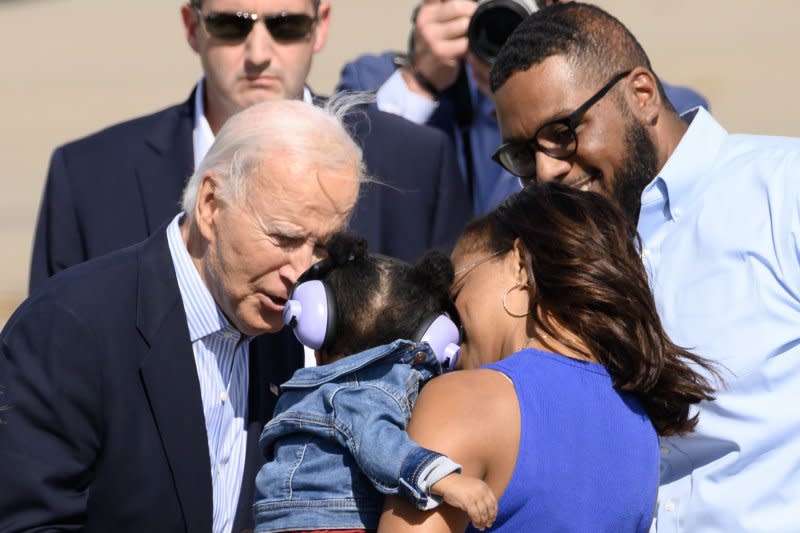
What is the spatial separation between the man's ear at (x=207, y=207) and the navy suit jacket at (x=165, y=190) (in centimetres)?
109

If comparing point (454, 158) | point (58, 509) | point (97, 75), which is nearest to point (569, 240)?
point (58, 509)

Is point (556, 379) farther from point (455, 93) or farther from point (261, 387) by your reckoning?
point (455, 93)

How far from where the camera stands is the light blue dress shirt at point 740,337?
312cm

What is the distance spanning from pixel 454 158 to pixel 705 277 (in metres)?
1.64

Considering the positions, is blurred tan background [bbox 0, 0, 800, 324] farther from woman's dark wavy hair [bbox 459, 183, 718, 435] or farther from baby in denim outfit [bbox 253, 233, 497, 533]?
woman's dark wavy hair [bbox 459, 183, 718, 435]

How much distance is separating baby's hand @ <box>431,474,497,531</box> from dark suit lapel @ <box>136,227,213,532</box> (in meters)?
0.94

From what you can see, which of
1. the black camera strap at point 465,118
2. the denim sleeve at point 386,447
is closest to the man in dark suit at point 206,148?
the black camera strap at point 465,118

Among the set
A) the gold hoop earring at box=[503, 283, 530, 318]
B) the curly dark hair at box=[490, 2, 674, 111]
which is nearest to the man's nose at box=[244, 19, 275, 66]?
the curly dark hair at box=[490, 2, 674, 111]

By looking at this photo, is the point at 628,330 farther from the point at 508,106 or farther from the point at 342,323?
the point at 508,106

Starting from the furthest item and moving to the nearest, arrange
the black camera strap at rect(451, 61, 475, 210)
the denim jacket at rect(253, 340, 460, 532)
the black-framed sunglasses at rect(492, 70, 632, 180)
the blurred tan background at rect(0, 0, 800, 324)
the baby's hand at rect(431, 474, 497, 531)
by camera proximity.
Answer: the blurred tan background at rect(0, 0, 800, 324) → the black camera strap at rect(451, 61, 475, 210) → the black-framed sunglasses at rect(492, 70, 632, 180) → the denim jacket at rect(253, 340, 460, 532) → the baby's hand at rect(431, 474, 497, 531)

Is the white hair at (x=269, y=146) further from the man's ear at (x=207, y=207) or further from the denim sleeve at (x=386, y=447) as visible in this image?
the denim sleeve at (x=386, y=447)

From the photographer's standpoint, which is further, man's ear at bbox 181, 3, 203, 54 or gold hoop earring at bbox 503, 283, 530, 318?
man's ear at bbox 181, 3, 203, 54

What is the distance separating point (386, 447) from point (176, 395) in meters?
0.82

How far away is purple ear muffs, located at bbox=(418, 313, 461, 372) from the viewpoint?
2.74m
